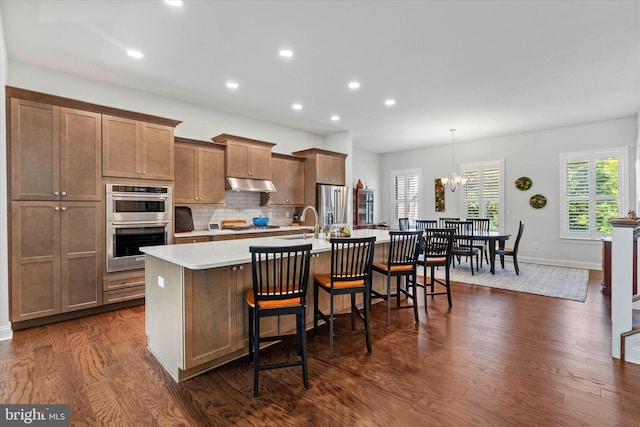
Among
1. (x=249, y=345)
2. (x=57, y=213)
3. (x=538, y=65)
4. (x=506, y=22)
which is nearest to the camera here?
(x=249, y=345)

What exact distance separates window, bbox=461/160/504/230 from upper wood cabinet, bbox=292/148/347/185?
3436 mm

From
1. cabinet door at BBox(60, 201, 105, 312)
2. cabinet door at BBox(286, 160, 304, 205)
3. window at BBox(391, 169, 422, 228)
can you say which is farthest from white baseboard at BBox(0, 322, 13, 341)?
window at BBox(391, 169, 422, 228)

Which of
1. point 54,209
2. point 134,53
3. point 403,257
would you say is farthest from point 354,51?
point 54,209

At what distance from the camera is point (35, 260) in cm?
335

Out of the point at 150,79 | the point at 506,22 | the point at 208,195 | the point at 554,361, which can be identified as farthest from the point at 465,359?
the point at 150,79

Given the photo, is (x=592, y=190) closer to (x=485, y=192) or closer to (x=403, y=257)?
(x=485, y=192)

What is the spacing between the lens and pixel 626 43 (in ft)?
10.7

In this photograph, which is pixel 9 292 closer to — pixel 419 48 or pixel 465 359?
pixel 465 359

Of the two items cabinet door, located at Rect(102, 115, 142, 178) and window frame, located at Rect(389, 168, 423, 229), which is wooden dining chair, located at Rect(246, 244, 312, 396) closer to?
cabinet door, located at Rect(102, 115, 142, 178)

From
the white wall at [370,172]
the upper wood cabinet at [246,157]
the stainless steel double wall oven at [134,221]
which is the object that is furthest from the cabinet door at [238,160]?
the white wall at [370,172]

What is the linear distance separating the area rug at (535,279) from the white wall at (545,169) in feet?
1.38

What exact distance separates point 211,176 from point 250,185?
0.69 meters

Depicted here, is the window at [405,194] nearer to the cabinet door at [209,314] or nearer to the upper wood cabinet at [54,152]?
the cabinet door at [209,314]

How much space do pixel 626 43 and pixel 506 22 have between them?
1536 millimetres
